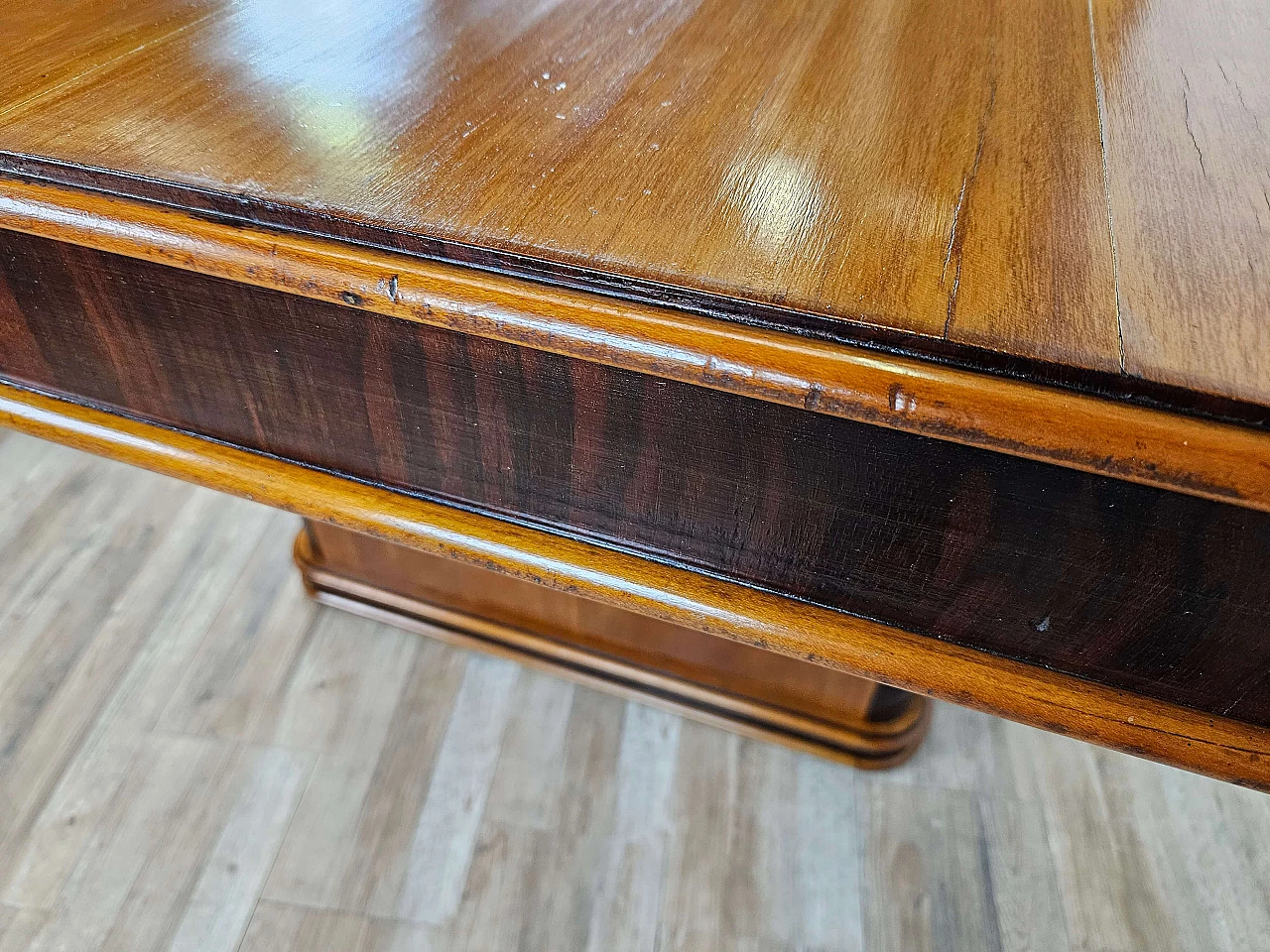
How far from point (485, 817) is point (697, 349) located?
67cm

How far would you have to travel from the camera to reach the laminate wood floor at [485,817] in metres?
0.81

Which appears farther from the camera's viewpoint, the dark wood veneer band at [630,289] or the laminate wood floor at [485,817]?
the laminate wood floor at [485,817]

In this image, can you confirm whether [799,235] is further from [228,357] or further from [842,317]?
[228,357]

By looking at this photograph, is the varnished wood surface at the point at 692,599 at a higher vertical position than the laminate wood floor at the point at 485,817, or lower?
higher

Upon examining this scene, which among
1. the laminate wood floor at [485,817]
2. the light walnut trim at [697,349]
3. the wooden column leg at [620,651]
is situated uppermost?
the light walnut trim at [697,349]

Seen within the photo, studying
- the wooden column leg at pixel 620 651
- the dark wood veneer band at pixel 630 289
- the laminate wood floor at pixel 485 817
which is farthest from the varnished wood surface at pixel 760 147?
the laminate wood floor at pixel 485 817

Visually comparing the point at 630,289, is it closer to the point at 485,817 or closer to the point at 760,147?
the point at 760,147

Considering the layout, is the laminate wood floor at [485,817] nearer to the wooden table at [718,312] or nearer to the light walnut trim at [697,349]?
the wooden table at [718,312]

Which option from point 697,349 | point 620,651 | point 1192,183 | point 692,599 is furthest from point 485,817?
point 1192,183

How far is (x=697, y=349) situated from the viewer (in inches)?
15.0

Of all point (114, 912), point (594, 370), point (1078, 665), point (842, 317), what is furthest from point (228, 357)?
point (114, 912)

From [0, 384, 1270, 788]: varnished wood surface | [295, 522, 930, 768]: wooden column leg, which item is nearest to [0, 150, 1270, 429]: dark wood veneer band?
[0, 384, 1270, 788]: varnished wood surface

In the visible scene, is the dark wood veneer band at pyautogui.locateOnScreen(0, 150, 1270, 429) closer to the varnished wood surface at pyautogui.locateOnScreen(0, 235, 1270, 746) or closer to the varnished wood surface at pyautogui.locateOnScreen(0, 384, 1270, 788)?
the varnished wood surface at pyautogui.locateOnScreen(0, 235, 1270, 746)

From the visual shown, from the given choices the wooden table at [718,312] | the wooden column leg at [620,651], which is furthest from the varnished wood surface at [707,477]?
the wooden column leg at [620,651]
